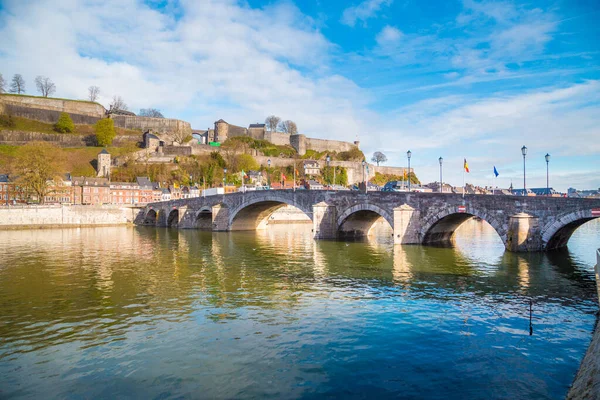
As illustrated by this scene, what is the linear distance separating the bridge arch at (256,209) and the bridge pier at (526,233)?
15811 mm

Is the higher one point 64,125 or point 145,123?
point 145,123

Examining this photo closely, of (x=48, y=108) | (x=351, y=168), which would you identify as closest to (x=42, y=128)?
(x=48, y=108)

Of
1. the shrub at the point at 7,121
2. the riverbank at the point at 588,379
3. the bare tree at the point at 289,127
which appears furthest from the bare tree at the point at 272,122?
the riverbank at the point at 588,379

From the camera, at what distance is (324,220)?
3238cm

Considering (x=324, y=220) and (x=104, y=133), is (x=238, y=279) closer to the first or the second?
(x=324, y=220)

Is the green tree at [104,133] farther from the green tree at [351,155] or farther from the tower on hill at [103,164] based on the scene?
the green tree at [351,155]

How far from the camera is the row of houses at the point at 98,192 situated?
5603 cm

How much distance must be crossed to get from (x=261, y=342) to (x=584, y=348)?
6.70 m

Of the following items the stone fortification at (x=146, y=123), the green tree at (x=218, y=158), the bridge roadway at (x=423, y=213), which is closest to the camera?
the bridge roadway at (x=423, y=213)

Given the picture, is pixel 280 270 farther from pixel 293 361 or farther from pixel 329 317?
pixel 293 361

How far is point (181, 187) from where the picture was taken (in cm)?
7344

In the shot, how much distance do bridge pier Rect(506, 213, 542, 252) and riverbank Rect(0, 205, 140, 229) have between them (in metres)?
47.1

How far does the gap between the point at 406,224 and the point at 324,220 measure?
6983mm

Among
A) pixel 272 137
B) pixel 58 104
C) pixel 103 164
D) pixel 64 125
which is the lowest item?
pixel 103 164
